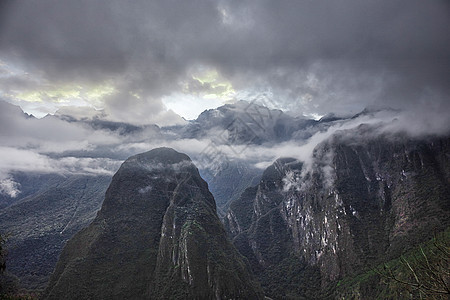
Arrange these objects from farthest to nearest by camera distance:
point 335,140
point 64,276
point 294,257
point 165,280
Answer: point 335,140
point 294,257
point 165,280
point 64,276

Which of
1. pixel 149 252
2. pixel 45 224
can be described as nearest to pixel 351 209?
pixel 149 252

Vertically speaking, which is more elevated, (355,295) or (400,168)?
(400,168)

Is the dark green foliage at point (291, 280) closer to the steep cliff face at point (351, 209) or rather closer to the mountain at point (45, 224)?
the steep cliff face at point (351, 209)

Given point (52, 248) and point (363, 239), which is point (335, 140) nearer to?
point (363, 239)

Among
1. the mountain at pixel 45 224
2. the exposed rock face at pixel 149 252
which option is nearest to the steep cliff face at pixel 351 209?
the exposed rock face at pixel 149 252

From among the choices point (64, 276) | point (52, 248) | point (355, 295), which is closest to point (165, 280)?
point (64, 276)

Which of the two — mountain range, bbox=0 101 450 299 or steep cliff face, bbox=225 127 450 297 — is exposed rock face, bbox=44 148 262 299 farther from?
steep cliff face, bbox=225 127 450 297

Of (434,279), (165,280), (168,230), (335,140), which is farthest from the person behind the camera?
(335,140)

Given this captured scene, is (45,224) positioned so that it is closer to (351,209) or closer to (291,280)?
(291,280)
